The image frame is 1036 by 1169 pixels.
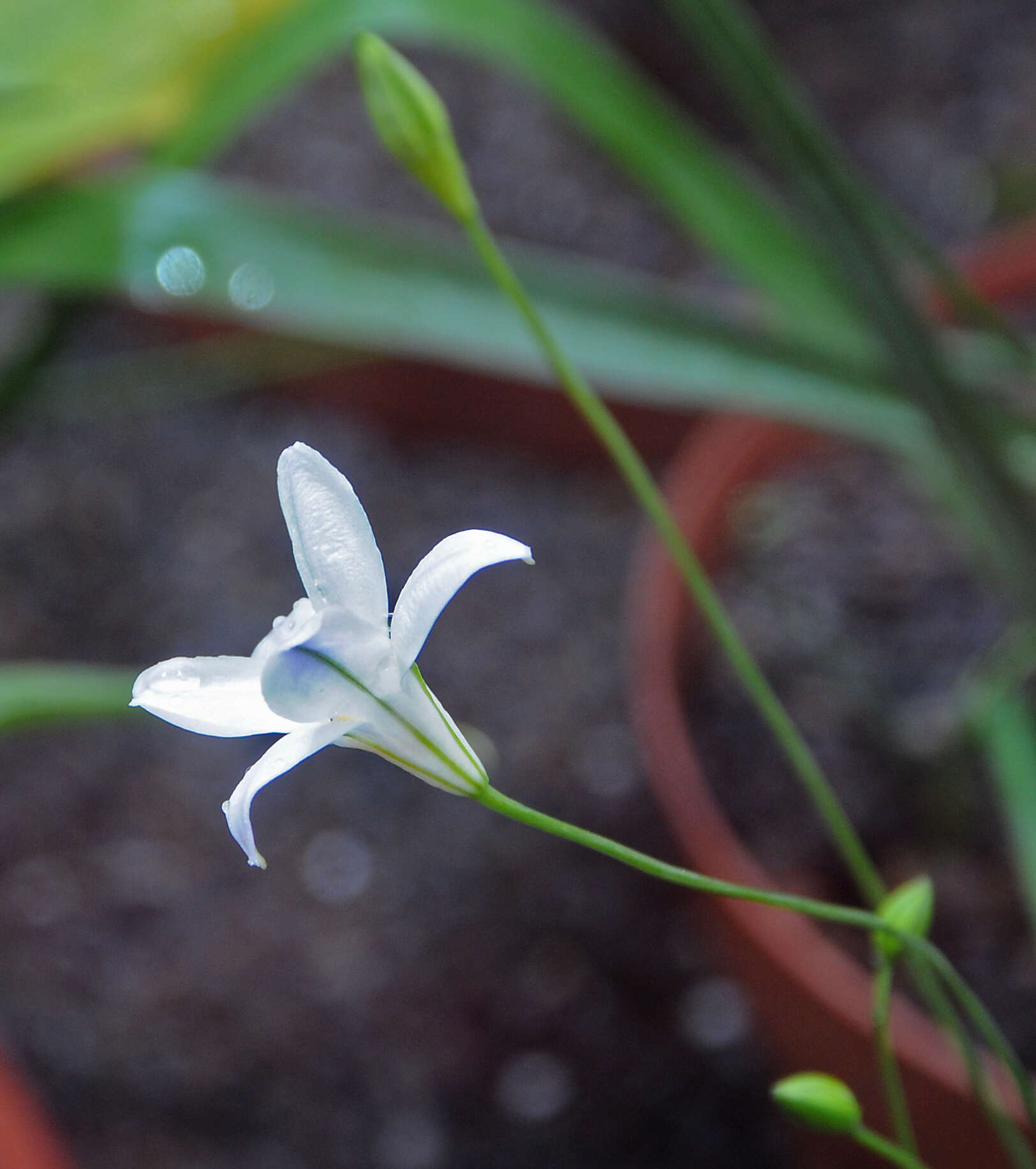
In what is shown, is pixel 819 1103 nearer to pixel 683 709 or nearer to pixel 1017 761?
pixel 1017 761

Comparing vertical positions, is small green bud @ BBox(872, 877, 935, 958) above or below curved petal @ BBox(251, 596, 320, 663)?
below

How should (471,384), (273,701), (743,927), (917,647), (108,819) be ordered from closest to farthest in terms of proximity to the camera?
(273,701) → (743,927) → (917,647) → (108,819) → (471,384)

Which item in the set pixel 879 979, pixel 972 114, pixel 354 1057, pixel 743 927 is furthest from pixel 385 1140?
pixel 972 114

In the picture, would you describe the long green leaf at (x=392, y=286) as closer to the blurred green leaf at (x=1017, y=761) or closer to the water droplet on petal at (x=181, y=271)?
the water droplet on petal at (x=181, y=271)

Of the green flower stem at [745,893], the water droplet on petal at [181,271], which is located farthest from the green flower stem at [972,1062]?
the water droplet on petal at [181,271]

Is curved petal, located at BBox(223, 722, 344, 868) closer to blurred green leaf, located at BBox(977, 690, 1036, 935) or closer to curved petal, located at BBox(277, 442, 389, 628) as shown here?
curved petal, located at BBox(277, 442, 389, 628)

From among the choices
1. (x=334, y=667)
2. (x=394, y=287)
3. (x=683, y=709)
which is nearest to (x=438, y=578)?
(x=334, y=667)

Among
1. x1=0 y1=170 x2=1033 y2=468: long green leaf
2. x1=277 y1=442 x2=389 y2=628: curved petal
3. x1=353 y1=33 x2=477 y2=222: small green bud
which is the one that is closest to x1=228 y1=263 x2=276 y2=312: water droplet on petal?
x1=0 y1=170 x2=1033 y2=468: long green leaf

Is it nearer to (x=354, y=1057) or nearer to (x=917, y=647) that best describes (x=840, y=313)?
(x=917, y=647)
